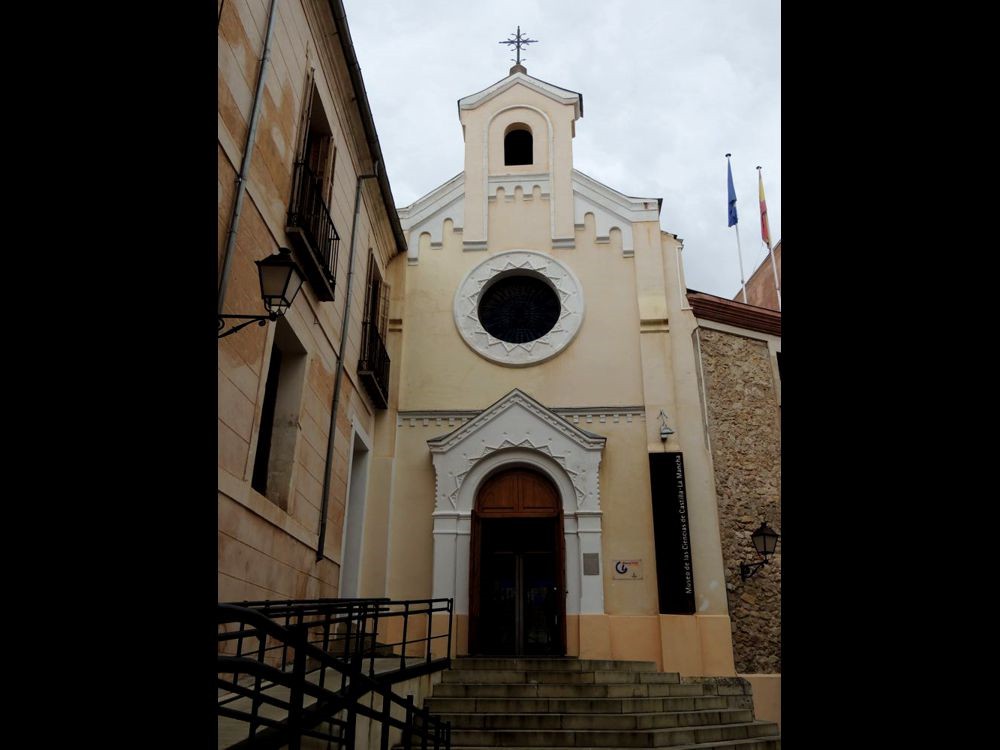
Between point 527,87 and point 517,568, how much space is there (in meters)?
9.93

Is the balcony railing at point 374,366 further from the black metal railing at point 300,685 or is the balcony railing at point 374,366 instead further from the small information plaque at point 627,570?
the small information plaque at point 627,570

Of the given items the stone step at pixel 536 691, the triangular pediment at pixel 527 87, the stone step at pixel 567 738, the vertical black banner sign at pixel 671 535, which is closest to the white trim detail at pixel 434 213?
the triangular pediment at pixel 527 87

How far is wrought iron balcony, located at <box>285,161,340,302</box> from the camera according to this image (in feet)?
25.5

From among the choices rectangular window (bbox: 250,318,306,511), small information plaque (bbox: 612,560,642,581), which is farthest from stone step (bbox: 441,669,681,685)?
rectangular window (bbox: 250,318,306,511)

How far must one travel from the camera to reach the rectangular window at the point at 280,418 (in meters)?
7.84

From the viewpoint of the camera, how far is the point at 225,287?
5.95 metres

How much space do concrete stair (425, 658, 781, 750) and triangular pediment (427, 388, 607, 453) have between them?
3401 millimetres

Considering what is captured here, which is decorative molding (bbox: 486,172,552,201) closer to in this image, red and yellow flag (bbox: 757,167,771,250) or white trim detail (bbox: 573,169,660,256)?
white trim detail (bbox: 573,169,660,256)

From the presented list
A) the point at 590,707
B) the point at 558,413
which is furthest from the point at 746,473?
the point at 590,707
